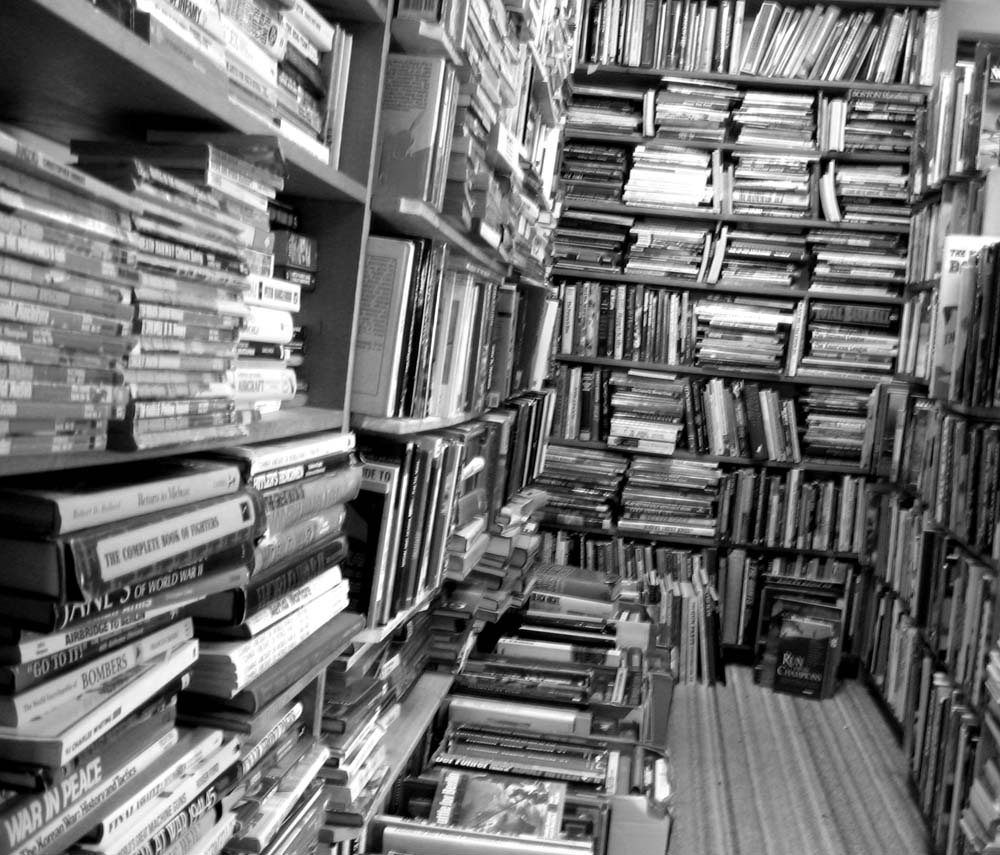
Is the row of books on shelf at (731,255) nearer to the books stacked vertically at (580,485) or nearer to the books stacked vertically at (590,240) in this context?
the books stacked vertically at (590,240)

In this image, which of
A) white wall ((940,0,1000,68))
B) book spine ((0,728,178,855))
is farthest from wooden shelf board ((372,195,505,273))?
white wall ((940,0,1000,68))

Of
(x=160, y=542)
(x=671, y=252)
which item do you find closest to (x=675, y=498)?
(x=671, y=252)

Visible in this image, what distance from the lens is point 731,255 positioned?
184 inches

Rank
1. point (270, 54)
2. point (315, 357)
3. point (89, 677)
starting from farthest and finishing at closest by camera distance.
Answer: point (315, 357) < point (270, 54) < point (89, 677)

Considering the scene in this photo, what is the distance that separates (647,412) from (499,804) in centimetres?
287

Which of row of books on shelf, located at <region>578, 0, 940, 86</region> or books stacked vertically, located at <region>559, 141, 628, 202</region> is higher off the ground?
row of books on shelf, located at <region>578, 0, 940, 86</region>

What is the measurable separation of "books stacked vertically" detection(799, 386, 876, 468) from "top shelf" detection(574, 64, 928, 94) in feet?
4.27

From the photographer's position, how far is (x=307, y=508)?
1268 mm

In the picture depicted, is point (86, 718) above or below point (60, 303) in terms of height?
below

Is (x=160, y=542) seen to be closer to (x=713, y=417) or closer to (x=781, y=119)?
(x=713, y=417)

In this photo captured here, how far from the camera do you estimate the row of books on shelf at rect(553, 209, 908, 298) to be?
4.59 meters

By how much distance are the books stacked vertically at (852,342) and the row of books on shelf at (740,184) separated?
1.26 ft

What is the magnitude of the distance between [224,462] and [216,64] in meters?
0.39

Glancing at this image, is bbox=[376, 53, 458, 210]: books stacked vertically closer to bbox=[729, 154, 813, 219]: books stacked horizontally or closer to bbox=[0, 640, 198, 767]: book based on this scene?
bbox=[0, 640, 198, 767]: book
